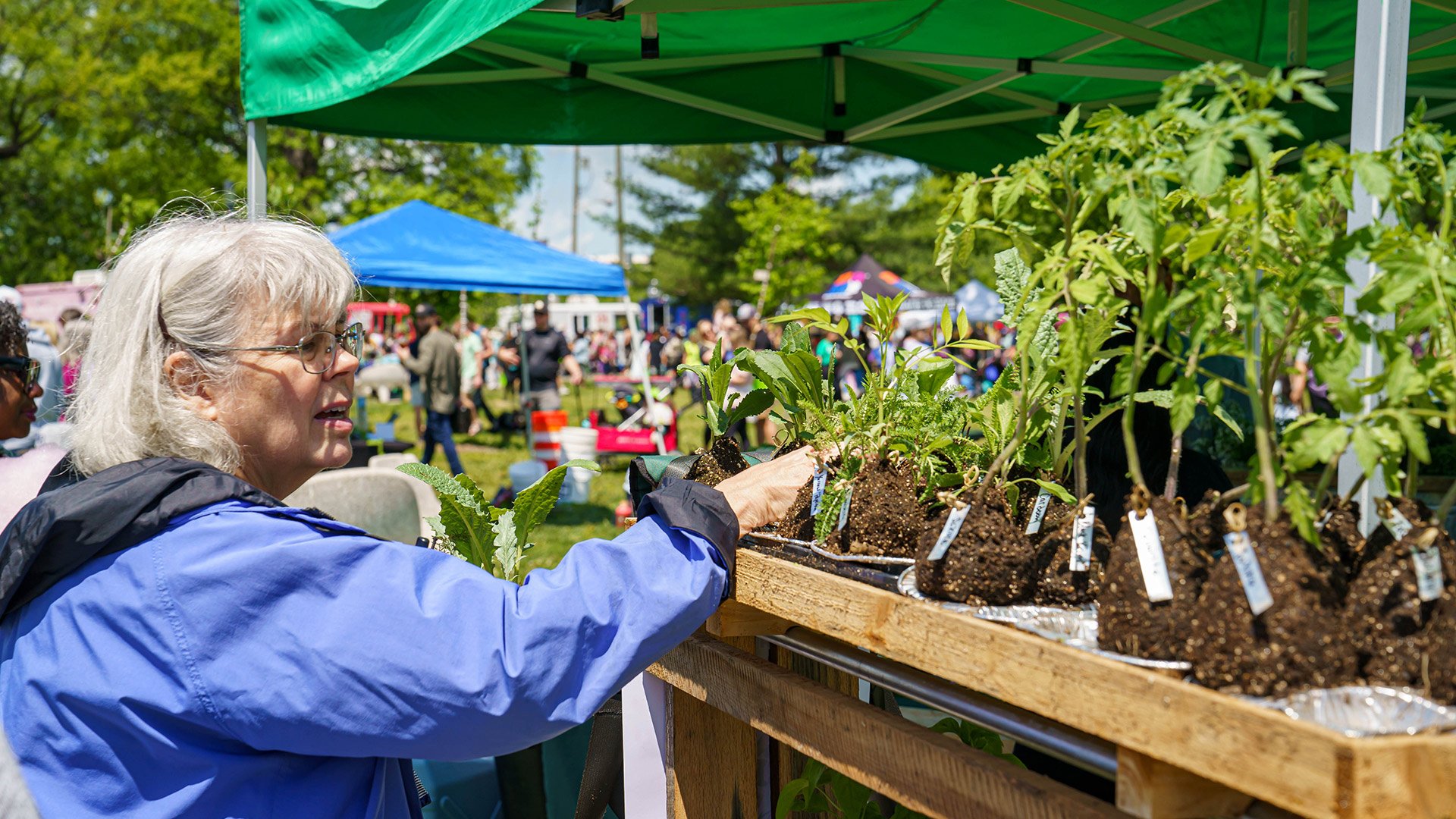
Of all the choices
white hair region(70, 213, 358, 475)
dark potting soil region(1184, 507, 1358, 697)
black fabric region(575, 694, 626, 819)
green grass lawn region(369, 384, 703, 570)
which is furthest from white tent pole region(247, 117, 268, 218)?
dark potting soil region(1184, 507, 1358, 697)

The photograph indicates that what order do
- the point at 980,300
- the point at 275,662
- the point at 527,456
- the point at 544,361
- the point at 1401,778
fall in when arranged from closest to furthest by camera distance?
the point at 1401,778, the point at 275,662, the point at 544,361, the point at 527,456, the point at 980,300

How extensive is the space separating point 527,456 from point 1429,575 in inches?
435

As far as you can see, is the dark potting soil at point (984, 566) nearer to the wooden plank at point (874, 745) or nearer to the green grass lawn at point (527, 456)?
the wooden plank at point (874, 745)

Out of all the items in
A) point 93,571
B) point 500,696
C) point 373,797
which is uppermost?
point 93,571

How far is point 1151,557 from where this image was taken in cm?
94

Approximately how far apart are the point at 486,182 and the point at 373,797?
822 inches

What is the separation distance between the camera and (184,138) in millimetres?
20859

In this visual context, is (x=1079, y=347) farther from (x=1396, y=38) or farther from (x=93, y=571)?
(x=93, y=571)

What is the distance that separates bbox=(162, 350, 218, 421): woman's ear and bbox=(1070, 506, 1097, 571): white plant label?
39.6 inches

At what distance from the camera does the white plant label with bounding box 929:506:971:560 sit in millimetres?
1117

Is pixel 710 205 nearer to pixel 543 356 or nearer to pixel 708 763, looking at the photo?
pixel 543 356

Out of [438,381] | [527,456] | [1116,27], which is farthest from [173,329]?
[527,456]

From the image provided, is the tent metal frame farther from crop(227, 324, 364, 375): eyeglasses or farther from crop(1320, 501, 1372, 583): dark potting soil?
crop(1320, 501, 1372, 583): dark potting soil

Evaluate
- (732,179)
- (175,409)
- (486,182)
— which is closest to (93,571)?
(175,409)
